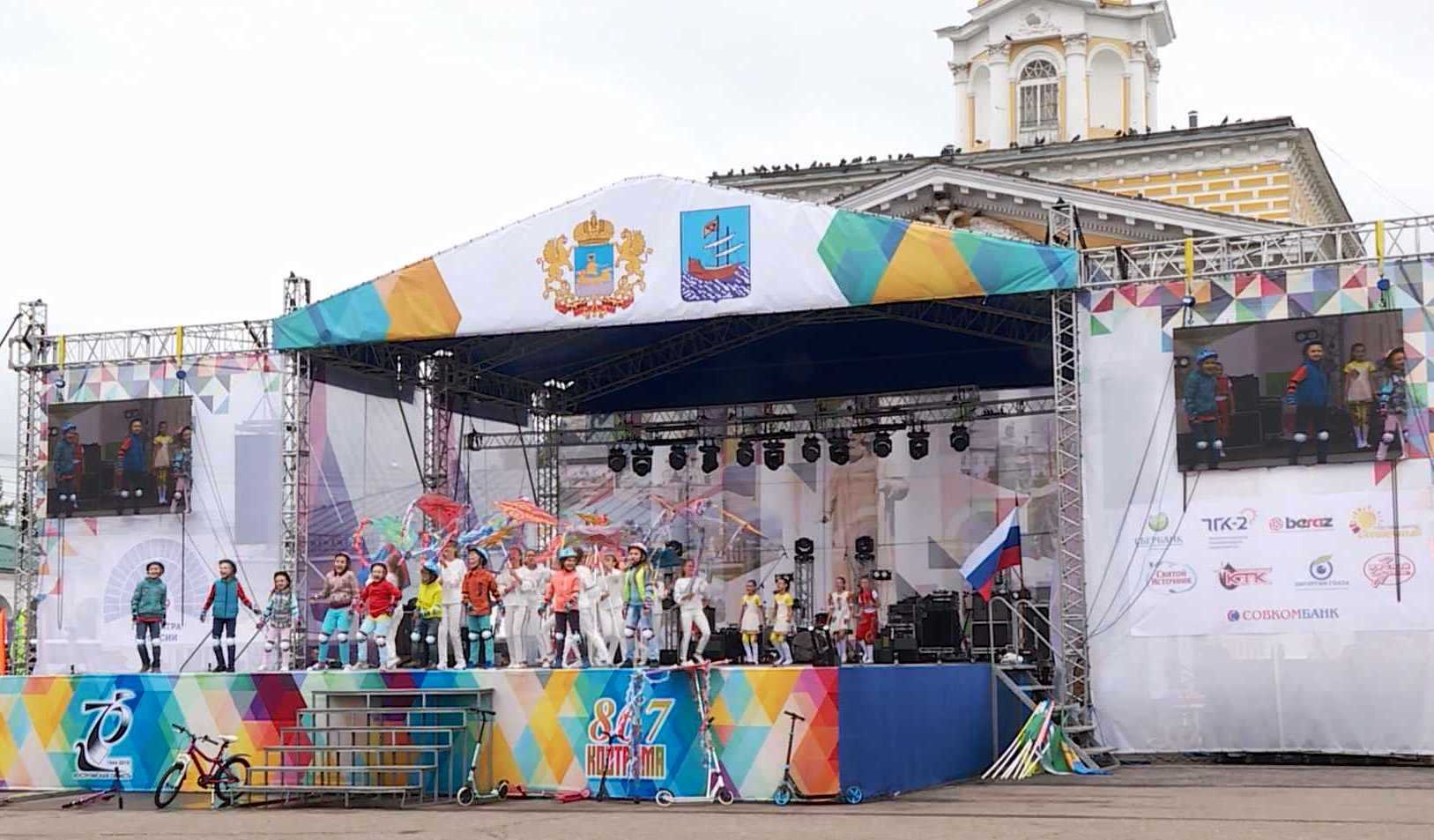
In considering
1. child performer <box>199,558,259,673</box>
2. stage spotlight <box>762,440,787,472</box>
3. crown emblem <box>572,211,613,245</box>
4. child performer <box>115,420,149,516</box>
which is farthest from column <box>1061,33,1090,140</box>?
child performer <box>199,558,259,673</box>

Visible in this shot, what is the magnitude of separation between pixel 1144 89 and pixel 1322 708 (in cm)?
2662

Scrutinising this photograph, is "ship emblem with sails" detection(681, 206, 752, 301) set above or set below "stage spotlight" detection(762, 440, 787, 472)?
above

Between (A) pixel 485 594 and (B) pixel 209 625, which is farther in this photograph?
(B) pixel 209 625

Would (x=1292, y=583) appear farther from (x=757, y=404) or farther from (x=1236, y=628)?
(x=757, y=404)

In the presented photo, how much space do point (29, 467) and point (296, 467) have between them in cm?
513

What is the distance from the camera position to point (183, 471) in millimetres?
26469

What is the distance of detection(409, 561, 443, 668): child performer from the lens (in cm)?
2105

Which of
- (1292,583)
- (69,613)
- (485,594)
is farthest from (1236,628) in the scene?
(69,613)

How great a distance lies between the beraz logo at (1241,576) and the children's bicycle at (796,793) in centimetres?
638

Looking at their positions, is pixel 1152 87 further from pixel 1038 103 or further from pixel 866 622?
pixel 866 622

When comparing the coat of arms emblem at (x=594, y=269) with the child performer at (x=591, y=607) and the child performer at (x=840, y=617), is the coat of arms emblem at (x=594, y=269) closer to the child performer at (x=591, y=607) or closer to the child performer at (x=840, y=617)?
the child performer at (x=591, y=607)

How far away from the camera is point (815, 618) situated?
28.1m

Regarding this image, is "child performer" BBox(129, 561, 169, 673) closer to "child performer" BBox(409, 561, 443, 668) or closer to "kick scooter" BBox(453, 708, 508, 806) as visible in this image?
"child performer" BBox(409, 561, 443, 668)

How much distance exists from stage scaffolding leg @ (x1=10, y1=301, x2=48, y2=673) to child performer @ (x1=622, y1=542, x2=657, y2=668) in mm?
10750
